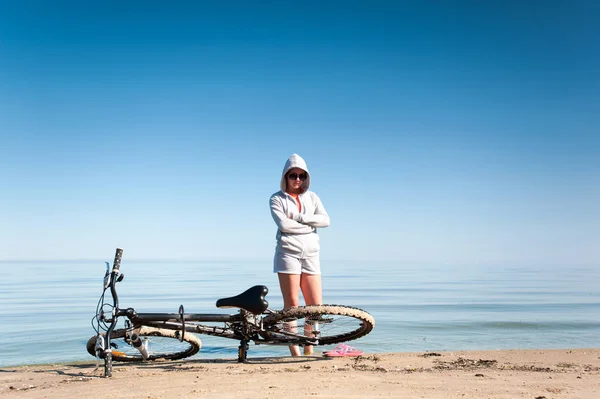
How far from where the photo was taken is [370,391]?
472cm

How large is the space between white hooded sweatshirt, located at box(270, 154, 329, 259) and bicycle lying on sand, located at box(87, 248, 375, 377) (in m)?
0.91

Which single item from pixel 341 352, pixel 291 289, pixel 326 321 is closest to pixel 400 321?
pixel 341 352

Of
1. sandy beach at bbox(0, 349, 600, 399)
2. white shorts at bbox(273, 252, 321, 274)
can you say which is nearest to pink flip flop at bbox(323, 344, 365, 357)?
sandy beach at bbox(0, 349, 600, 399)

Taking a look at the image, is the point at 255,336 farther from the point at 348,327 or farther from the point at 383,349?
the point at 383,349

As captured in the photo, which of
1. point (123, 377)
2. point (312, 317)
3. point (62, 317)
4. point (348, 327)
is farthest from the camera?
point (62, 317)

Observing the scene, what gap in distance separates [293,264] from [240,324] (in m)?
→ 1.01

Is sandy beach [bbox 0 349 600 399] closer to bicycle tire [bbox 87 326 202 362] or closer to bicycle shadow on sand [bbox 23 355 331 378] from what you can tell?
bicycle shadow on sand [bbox 23 355 331 378]

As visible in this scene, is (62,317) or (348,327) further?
(62,317)

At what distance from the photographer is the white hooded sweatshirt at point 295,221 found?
7000mm

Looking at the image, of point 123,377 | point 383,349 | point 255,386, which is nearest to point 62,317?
point 383,349

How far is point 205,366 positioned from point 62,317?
30.2ft

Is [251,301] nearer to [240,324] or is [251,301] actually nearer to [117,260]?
[240,324]

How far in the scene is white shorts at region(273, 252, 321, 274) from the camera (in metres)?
6.96

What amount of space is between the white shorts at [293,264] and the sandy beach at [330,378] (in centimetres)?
104
